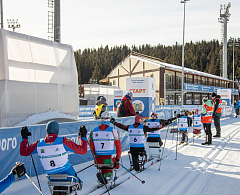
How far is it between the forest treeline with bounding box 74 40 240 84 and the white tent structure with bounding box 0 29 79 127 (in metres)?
76.9

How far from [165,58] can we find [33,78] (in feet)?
297

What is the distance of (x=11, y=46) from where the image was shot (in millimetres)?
8086

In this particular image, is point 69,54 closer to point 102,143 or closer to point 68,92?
point 68,92

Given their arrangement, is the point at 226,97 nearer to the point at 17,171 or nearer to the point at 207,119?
the point at 207,119

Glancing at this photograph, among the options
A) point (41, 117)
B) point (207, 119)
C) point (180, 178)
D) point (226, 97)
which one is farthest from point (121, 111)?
point (226, 97)

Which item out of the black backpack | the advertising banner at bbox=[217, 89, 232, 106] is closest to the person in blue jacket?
the black backpack

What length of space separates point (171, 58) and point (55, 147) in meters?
96.1

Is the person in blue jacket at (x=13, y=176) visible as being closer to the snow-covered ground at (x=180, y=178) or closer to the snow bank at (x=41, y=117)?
the snow-covered ground at (x=180, y=178)

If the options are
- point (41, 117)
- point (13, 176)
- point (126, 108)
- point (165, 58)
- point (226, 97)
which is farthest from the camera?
point (165, 58)

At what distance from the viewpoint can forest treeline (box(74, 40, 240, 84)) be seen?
89.8 metres

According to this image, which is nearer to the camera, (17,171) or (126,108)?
(17,171)

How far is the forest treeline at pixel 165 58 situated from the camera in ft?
295

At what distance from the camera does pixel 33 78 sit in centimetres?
877

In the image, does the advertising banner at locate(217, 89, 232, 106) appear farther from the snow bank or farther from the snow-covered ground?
the snow bank
